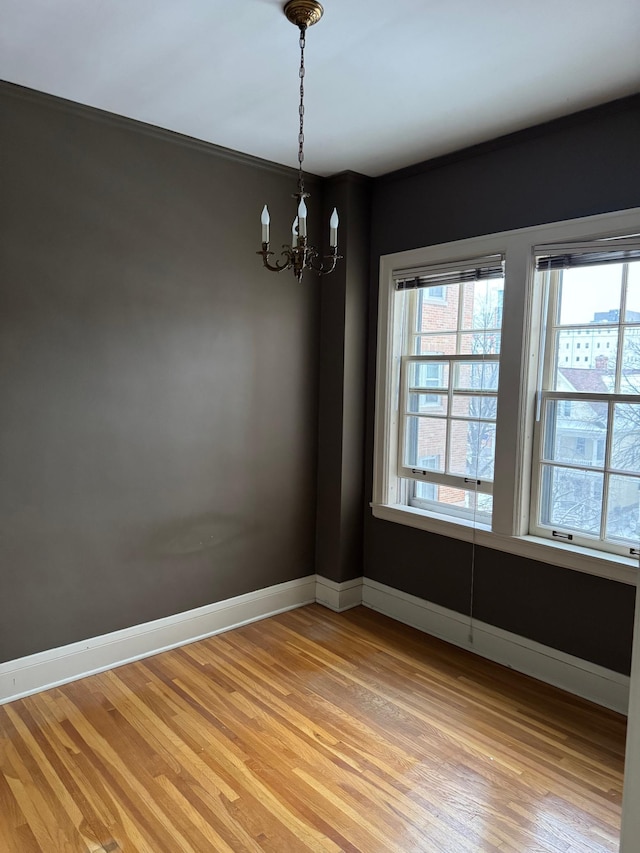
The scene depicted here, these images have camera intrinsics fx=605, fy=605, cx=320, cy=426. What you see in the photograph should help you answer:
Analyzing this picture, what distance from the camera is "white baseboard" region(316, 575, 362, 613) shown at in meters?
3.90

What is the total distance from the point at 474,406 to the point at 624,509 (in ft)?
3.09

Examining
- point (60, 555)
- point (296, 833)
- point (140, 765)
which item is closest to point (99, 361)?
point (60, 555)

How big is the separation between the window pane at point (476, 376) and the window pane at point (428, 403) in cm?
13

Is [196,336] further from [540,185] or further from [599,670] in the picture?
[599,670]

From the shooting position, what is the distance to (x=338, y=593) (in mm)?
3887

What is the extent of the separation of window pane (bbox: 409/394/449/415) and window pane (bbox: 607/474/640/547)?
1039 millimetres

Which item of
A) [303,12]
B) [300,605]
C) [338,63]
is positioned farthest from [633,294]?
[300,605]

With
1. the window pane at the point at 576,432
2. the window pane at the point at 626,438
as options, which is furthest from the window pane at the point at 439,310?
the window pane at the point at 626,438

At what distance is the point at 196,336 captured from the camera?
3.34 meters

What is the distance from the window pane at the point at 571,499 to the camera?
289 cm

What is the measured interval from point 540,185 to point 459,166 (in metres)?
0.54

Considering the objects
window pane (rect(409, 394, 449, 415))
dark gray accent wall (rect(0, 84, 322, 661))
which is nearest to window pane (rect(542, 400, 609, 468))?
window pane (rect(409, 394, 449, 415))

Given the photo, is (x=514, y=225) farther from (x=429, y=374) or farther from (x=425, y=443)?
(x=425, y=443)

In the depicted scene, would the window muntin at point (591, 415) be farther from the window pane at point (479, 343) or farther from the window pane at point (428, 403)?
the window pane at point (428, 403)
